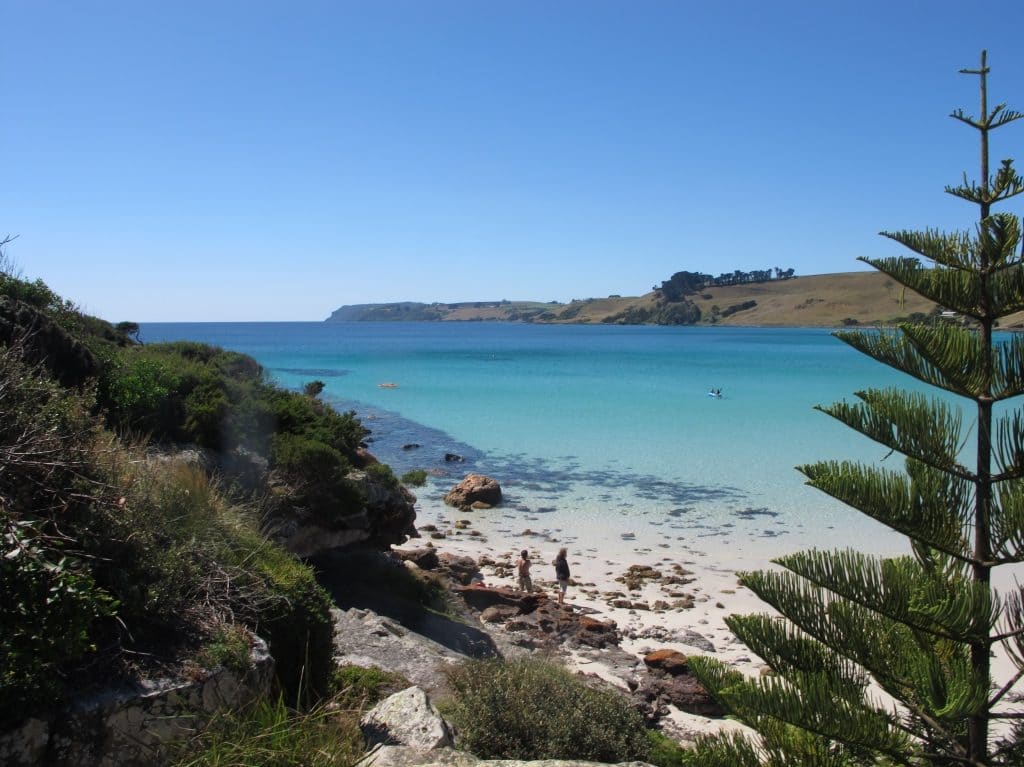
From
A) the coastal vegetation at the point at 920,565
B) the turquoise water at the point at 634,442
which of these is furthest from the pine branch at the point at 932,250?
the turquoise water at the point at 634,442

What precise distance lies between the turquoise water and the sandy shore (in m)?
0.46

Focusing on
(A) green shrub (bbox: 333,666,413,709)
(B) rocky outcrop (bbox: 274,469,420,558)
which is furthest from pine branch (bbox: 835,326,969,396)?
(B) rocky outcrop (bbox: 274,469,420,558)

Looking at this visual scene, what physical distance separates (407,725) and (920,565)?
366 cm

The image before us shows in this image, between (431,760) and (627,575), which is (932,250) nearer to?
(431,760)

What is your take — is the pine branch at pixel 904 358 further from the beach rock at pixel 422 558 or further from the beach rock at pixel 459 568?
the beach rock at pixel 422 558

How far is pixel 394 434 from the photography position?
34.7 meters

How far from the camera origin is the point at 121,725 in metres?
3.96

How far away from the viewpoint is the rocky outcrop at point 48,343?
27.4 feet

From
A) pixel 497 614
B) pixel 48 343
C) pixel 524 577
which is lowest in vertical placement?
pixel 497 614

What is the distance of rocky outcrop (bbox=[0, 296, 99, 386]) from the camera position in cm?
834

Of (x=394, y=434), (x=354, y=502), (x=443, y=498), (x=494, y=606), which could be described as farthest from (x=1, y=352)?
(x=394, y=434)

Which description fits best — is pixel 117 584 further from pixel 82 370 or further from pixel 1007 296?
pixel 82 370

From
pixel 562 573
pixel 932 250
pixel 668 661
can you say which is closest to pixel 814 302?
pixel 562 573

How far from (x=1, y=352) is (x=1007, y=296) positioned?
6806 mm
